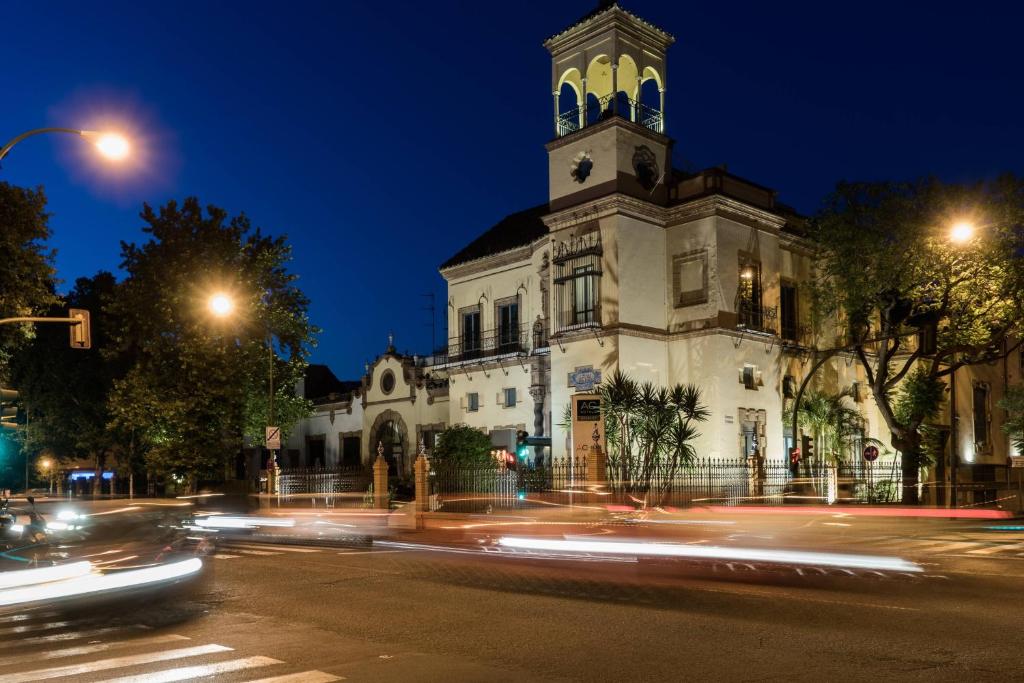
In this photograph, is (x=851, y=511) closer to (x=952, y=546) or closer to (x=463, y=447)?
(x=952, y=546)

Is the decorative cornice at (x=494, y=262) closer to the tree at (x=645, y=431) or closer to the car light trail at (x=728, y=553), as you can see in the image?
the tree at (x=645, y=431)

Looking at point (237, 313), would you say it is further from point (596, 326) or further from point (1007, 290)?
point (1007, 290)

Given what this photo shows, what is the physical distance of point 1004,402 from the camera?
44.0 m

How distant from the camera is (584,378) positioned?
3478 cm

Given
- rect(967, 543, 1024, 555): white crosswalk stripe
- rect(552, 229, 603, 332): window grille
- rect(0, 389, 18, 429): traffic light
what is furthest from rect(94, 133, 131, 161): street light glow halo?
rect(552, 229, 603, 332): window grille

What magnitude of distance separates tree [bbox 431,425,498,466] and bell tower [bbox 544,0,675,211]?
9675 millimetres

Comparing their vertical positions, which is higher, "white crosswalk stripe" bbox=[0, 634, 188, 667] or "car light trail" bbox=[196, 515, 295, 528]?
"white crosswalk stripe" bbox=[0, 634, 188, 667]

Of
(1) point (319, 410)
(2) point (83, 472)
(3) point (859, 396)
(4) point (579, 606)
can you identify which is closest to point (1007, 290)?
(3) point (859, 396)

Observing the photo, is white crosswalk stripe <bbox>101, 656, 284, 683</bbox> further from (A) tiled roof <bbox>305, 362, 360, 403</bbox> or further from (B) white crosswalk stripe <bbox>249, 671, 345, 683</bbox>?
(A) tiled roof <bbox>305, 362, 360, 403</bbox>

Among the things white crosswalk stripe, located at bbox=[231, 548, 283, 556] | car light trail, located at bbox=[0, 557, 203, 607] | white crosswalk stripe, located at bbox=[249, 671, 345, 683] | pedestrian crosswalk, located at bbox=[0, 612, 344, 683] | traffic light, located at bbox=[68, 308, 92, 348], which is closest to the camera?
white crosswalk stripe, located at bbox=[249, 671, 345, 683]

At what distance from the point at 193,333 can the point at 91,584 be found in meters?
25.6

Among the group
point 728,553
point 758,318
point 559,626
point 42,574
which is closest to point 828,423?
point 758,318

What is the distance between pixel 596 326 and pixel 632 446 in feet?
14.7

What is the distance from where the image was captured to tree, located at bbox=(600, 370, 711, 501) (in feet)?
104
